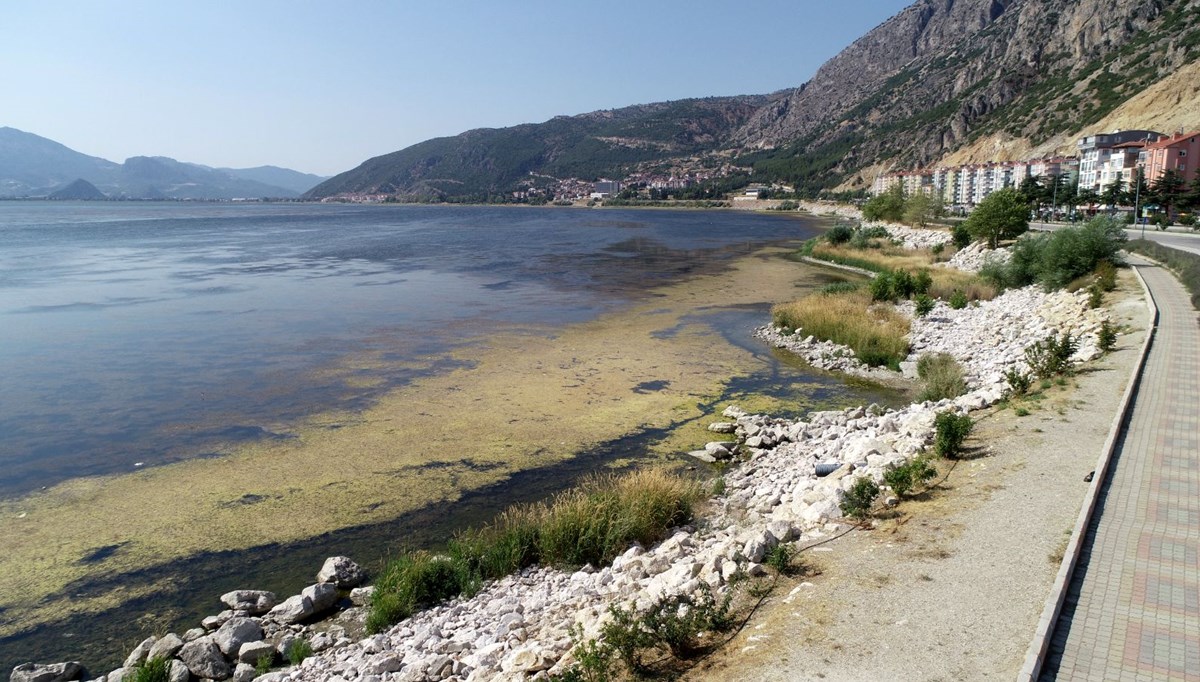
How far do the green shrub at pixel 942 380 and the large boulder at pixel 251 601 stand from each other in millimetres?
12704

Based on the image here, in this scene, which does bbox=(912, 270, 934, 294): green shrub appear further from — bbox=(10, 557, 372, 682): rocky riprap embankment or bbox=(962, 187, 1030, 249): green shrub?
bbox=(10, 557, 372, 682): rocky riprap embankment

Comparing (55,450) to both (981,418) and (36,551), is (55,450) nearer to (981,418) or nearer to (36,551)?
(36,551)

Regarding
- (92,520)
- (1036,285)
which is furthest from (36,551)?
(1036,285)

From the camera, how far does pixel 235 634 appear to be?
26.7 feet

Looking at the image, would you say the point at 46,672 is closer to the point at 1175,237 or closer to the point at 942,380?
the point at 942,380

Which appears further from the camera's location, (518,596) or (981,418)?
(981,418)

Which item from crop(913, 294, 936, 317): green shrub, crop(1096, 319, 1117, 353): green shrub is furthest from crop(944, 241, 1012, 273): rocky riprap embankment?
crop(1096, 319, 1117, 353): green shrub

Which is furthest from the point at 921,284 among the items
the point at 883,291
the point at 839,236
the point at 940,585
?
the point at 940,585

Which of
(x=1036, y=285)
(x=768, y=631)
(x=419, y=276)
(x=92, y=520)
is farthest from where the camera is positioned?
(x=419, y=276)

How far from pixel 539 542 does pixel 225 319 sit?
23608mm

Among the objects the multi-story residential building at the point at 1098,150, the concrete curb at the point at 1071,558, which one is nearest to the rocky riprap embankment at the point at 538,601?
the concrete curb at the point at 1071,558

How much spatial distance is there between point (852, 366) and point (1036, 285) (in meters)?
10.1

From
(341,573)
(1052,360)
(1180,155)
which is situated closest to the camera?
(341,573)

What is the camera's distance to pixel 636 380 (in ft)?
63.6
